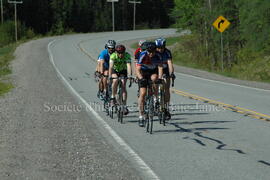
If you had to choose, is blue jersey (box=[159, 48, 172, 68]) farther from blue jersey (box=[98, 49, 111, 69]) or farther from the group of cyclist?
blue jersey (box=[98, 49, 111, 69])

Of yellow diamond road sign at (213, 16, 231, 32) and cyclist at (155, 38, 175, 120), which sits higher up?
yellow diamond road sign at (213, 16, 231, 32)

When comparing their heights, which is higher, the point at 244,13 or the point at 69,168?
the point at 244,13

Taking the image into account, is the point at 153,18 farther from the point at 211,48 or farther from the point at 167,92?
the point at 167,92

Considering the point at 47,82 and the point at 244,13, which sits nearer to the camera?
the point at 47,82

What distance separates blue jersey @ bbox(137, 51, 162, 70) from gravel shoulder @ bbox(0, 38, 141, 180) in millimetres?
1861

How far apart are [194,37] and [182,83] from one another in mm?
26991

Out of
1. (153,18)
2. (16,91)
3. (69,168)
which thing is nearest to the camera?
(69,168)

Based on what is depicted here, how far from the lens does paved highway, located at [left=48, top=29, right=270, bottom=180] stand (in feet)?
23.1

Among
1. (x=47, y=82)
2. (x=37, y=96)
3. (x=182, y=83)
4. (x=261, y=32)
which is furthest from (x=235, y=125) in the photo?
(x=261, y=32)

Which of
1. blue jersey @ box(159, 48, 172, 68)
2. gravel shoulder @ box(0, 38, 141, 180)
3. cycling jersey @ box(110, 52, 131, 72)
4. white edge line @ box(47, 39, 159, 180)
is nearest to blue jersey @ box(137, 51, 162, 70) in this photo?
blue jersey @ box(159, 48, 172, 68)

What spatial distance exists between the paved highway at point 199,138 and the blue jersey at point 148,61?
1.47 metres

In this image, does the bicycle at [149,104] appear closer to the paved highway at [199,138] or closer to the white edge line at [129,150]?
the paved highway at [199,138]

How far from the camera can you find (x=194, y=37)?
161ft

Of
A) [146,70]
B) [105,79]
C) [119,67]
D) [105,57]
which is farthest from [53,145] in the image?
[105,79]
